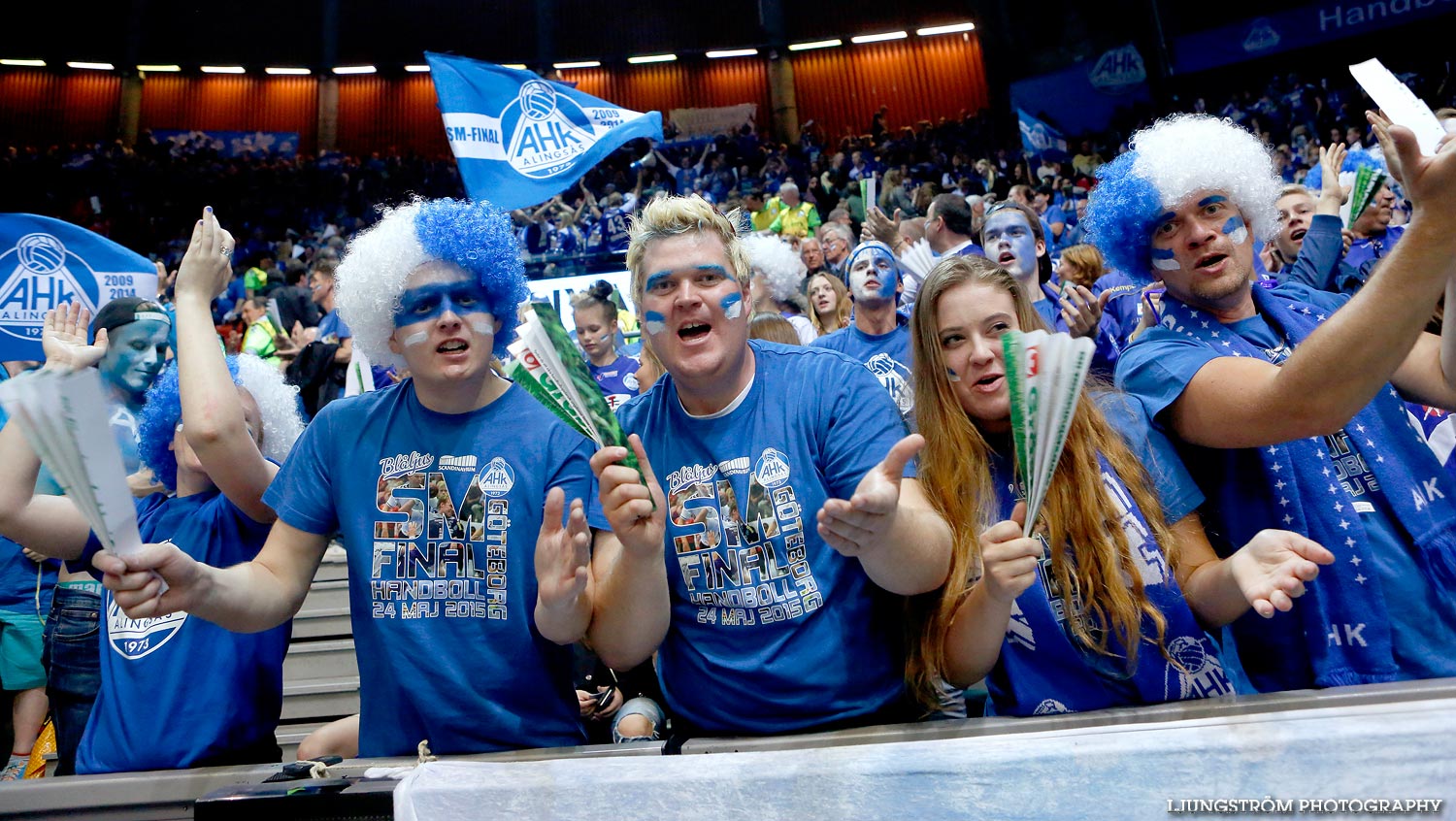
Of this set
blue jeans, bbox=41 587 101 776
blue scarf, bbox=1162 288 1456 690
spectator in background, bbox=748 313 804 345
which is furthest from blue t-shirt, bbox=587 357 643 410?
blue scarf, bbox=1162 288 1456 690

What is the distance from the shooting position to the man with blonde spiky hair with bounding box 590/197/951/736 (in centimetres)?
185

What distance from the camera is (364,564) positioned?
6.90 feet

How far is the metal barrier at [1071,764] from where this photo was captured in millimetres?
1241

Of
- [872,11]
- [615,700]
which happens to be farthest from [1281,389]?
[872,11]

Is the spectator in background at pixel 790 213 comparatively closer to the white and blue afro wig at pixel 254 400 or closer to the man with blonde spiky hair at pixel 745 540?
the white and blue afro wig at pixel 254 400

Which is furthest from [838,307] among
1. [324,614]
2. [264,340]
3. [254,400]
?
[264,340]

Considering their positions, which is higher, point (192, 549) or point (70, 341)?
point (70, 341)

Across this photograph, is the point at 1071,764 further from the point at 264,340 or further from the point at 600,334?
the point at 264,340

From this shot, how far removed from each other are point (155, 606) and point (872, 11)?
2321cm

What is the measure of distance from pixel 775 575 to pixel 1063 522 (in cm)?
57

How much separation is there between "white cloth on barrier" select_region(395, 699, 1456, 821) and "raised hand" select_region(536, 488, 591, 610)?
38 cm

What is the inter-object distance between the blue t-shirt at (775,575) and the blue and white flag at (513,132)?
495cm

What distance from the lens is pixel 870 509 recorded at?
1548 millimetres

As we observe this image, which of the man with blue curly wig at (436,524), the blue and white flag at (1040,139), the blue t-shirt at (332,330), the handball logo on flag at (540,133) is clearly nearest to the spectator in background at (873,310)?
the man with blue curly wig at (436,524)
